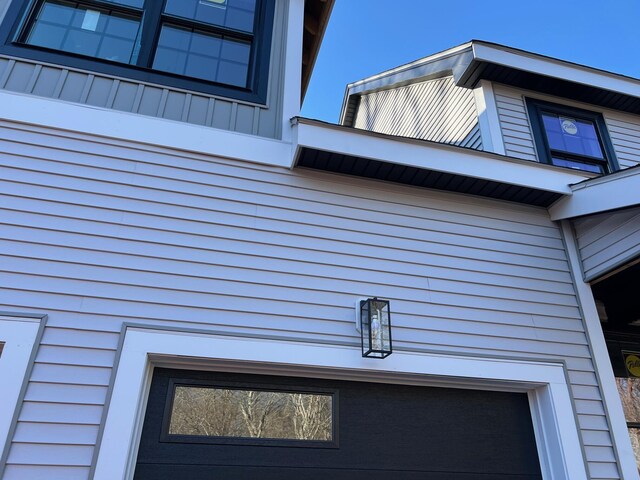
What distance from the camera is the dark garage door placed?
8.45 ft

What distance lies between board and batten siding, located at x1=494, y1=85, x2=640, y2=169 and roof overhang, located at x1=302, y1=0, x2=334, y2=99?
1944 mm

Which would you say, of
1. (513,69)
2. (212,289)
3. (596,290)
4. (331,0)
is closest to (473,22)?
(513,69)

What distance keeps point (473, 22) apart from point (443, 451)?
829 cm

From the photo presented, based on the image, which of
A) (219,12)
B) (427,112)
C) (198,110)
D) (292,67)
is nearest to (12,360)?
(198,110)

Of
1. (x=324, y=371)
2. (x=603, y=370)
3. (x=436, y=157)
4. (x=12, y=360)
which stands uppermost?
(x=436, y=157)

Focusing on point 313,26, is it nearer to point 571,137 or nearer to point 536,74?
point 536,74

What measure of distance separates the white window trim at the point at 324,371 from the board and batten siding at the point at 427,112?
2462mm

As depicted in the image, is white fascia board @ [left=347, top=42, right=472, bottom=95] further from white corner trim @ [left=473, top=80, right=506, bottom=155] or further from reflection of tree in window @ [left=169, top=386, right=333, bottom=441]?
reflection of tree in window @ [left=169, top=386, right=333, bottom=441]

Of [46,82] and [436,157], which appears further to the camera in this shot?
[436,157]

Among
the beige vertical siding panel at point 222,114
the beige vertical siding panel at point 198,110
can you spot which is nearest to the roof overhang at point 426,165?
the beige vertical siding panel at point 222,114

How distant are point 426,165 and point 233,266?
1604 millimetres

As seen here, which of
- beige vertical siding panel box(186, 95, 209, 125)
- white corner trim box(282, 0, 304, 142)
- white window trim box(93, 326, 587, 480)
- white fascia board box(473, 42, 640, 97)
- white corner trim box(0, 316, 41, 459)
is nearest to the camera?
white corner trim box(0, 316, 41, 459)

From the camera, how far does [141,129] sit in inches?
122

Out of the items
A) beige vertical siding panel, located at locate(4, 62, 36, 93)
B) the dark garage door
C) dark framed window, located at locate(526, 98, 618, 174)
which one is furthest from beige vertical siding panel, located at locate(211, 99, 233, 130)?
dark framed window, located at locate(526, 98, 618, 174)
